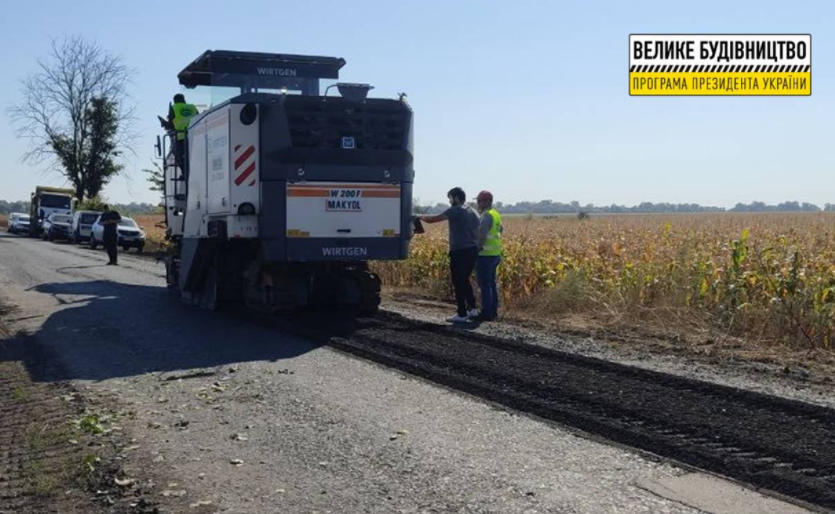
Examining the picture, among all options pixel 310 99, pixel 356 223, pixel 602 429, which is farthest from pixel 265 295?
pixel 602 429

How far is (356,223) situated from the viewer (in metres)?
13.9

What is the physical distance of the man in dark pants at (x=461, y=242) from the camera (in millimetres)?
14219

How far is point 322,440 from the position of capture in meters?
7.16

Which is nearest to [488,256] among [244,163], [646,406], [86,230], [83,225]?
[244,163]

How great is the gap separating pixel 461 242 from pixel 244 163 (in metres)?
3.29

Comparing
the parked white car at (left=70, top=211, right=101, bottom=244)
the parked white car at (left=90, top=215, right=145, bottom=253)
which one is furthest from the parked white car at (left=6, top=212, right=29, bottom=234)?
the parked white car at (left=90, top=215, right=145, bottom=253)

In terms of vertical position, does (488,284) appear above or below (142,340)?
above

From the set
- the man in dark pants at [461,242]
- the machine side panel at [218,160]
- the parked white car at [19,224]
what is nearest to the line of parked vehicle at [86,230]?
the parked white car at [19,224]

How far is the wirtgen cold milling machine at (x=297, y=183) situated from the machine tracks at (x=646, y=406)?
2.27 meters

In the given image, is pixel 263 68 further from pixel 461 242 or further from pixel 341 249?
pixel 461 242

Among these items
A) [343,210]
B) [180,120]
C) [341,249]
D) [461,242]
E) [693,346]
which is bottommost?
[693,346]

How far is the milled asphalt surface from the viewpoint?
5859 millimetres

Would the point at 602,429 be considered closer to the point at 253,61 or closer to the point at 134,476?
the point at 134,476

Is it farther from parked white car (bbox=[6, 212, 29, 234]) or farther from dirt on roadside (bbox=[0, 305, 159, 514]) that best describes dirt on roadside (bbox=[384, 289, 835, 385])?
parked white car (bbox=[6, 212, 29, 234])
